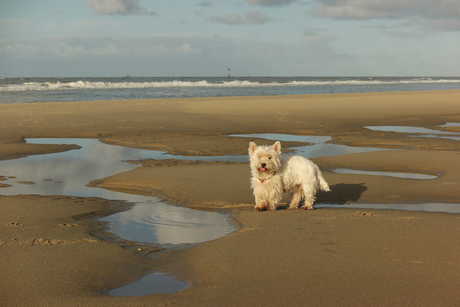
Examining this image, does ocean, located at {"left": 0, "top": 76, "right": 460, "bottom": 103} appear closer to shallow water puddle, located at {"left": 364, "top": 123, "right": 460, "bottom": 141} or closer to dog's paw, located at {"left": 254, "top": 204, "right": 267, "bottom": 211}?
shallow water puddle, located at {"left": 364, "top": 123, "right": 460, "bottom": 141}

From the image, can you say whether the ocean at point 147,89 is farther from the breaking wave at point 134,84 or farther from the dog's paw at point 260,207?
the dog's paw at point 260,207

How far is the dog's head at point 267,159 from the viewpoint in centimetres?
626

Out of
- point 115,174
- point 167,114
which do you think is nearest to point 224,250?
point 115,174

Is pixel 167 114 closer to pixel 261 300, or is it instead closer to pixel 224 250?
pixel 224 250

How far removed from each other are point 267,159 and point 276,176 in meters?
0.36

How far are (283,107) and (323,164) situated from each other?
1349 cm

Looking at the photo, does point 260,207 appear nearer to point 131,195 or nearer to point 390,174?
point 131,195

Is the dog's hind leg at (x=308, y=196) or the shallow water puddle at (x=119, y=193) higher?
the dog's hind leg at (x=308, y=196)

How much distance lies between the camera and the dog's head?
6262 millimetres

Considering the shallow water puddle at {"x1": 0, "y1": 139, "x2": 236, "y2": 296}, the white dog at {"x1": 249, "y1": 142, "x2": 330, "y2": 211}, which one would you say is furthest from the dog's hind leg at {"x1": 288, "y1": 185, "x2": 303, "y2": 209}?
the shallow water puddle at {"x1": 0, "y1": 139, "x2": 236, "y2": 296}

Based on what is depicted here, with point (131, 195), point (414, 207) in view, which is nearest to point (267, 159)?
point (414, 207)

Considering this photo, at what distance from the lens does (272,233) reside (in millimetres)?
5277

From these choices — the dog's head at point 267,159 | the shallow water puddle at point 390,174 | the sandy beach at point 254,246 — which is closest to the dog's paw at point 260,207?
the sandy beach at point 254,246

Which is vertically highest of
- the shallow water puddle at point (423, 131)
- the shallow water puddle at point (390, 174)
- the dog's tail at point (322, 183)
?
the shallow water puddle at point (423, 131)
